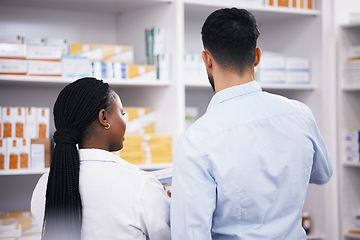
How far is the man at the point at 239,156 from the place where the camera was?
1450mm

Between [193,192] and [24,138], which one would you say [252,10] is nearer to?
[24,138]

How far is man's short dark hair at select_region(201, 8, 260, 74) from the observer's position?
5.02 ft

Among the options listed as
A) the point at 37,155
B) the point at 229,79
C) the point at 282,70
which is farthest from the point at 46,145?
the point at 282,70

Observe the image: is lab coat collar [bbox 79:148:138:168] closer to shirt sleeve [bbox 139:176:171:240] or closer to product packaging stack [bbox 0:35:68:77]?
shirt sleeve [bbox 139:176:171:240]

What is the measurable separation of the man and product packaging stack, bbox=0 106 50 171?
59.1 inches

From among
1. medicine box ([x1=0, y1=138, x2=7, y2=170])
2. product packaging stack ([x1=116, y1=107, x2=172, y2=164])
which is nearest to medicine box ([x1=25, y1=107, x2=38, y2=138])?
→ medicine box ([x1=0, y1=138, x2=7, y2=170])

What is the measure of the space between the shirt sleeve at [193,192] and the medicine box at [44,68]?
1.58 meters

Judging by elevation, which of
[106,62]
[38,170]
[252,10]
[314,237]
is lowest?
[314,237]

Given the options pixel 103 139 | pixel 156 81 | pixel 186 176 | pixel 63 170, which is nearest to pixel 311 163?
pixel 186 176

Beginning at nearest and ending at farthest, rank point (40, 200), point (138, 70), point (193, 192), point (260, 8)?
point (193, 192) < point (40, 200) < point (138, 70) < point (260, 8)

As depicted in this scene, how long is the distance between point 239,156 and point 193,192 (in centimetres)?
17

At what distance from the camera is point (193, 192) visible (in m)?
1.43

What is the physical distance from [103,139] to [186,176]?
31cm

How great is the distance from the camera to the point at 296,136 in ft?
5.12
